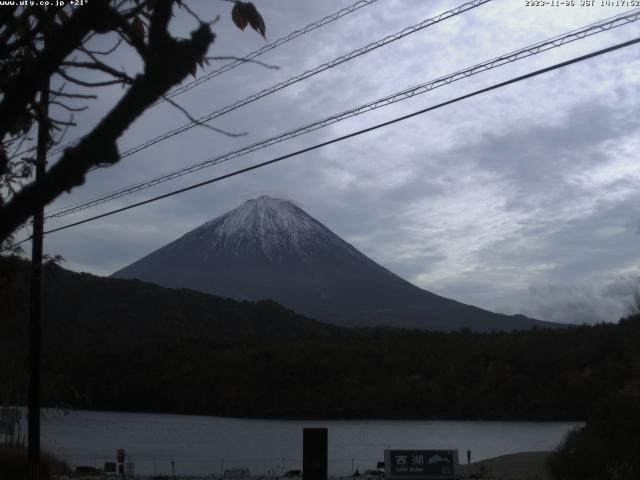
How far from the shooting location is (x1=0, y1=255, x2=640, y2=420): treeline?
7912cm

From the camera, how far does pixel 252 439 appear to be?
66.2m

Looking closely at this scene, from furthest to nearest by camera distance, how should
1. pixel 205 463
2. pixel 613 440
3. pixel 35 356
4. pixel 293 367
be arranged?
pixel 293 367 → pixel 205 463 → pixel 613 440 → pixel 35 356

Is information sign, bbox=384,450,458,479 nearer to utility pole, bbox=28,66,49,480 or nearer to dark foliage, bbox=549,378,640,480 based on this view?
utility pole, bbox=28,66,49,480

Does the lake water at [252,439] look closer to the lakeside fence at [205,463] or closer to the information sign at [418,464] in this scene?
the lakeside fence at [205,463]

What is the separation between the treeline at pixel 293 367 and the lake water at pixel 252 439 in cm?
300

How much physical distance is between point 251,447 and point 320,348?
31.1m

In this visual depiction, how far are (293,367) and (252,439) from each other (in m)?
21.0

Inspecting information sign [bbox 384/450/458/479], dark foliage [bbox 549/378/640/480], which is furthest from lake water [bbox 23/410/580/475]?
information sign [bbox 384/450/458/479]

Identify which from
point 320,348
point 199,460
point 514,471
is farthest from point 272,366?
point 514,471

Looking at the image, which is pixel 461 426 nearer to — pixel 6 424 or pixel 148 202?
pixel 6 424

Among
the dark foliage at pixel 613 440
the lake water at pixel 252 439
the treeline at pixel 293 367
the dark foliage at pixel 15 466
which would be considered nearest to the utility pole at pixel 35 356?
the dark foliage at pixel 15 466

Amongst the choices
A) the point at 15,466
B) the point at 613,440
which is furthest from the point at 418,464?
the point at 613,440

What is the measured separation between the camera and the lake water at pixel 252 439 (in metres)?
48.2

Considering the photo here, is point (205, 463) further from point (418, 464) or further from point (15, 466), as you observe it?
point (418, 464)
